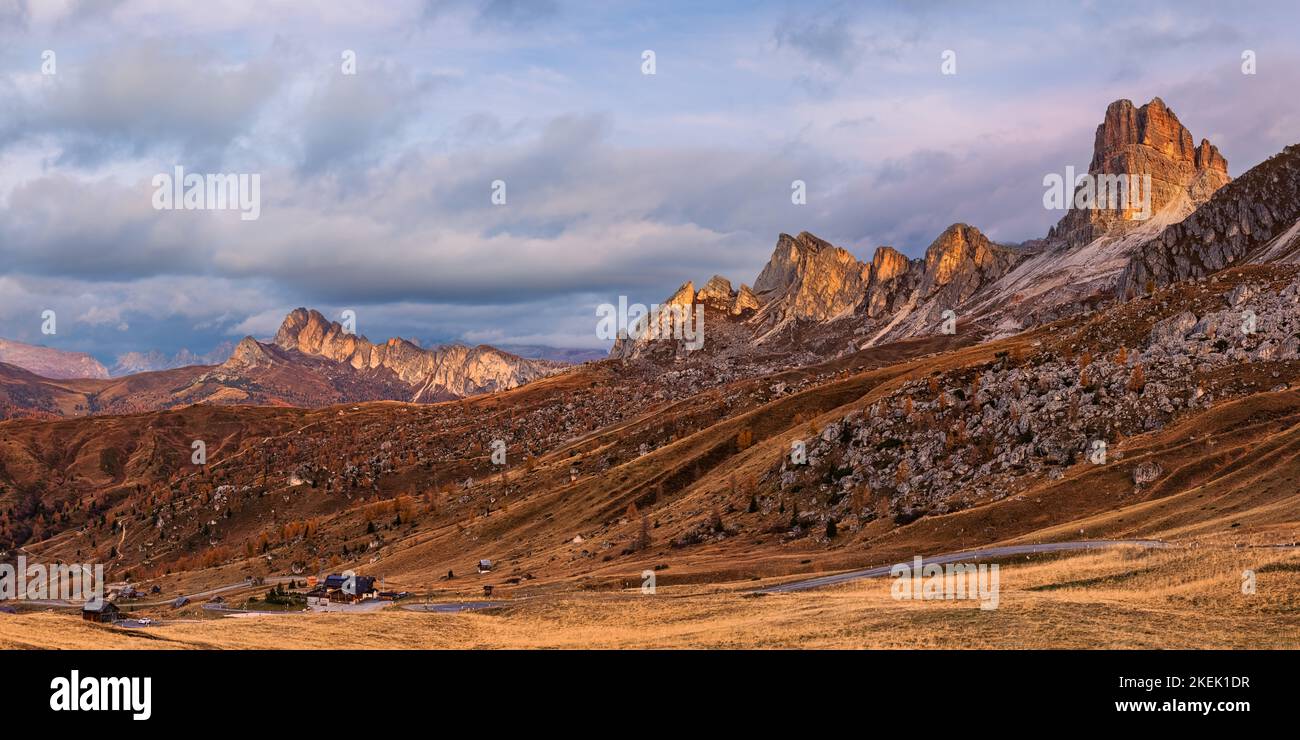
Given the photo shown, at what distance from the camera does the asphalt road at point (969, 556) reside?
6656cm

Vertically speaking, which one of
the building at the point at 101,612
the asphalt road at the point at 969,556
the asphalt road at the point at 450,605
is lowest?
the building at the point at 101,612

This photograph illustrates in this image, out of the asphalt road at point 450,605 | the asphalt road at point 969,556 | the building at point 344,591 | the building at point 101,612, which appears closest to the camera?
the asphalt road at point 969,556

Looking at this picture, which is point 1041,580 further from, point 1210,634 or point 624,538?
point 624,538

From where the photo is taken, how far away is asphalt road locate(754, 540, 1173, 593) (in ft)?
218

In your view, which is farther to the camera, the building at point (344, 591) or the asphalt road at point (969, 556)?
the building at point (344, 591)

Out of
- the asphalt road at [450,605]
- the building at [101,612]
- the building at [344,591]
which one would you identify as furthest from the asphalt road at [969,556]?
the building at [101,612]

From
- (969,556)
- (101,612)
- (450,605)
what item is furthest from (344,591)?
(969,556)

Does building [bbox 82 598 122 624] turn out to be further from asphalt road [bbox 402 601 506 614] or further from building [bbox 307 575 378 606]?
asphalt road [bbox 402 601 506 614]

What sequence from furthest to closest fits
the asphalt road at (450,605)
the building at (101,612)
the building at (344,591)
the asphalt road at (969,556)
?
the building at (344,591) < the building at (101,612) < the asphalt road at (450,605) < the asphalt road at (969,556)

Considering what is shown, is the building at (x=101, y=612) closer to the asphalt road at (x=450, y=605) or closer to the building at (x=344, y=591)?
the building at (x=344, y=591)
